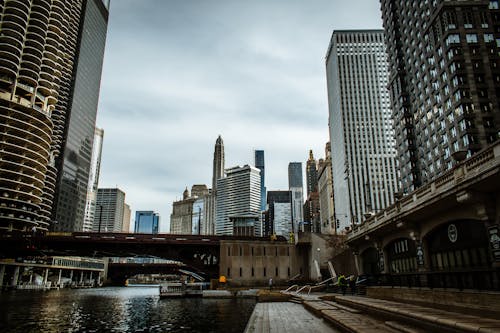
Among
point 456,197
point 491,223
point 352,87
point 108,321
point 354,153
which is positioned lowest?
point 108,321

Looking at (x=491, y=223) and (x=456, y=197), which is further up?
(x=456, y=197)

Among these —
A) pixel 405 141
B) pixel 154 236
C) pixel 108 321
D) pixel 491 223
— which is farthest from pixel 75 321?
pixel 405 141

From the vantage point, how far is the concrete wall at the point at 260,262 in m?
72.1

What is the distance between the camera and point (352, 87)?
17950cm

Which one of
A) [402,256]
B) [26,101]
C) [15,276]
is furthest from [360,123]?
[15,276]

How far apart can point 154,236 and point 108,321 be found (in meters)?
51.2

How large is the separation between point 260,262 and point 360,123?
394 ft

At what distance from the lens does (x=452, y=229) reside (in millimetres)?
24391

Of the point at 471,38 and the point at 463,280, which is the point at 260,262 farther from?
the point at 471,38

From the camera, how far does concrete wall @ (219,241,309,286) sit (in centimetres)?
7206

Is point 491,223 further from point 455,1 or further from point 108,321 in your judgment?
point 455,1

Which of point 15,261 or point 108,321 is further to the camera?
point 15,261

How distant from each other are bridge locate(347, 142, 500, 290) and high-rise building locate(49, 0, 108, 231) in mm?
173093

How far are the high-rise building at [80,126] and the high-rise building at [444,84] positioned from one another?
14860cm
